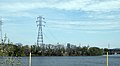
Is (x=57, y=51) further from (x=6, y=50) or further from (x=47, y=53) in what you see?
(x=6, y=50)

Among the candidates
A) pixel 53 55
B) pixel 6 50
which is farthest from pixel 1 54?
pixel 53 55

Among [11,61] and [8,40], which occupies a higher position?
[8,40]

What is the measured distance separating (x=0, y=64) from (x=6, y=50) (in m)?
0.83

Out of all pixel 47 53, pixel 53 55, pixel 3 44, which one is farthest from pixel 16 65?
pixel 53 55

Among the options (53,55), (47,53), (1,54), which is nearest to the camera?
(1,54)

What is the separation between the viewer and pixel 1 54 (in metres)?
13.8

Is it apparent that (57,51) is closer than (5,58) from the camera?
No

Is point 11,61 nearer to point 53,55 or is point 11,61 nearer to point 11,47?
point 11,47

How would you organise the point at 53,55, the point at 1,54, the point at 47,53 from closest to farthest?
1. the point at 1,54
2. the point at 47,53
3. the point at 53,55

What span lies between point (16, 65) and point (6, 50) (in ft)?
2.65

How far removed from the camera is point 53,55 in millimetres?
194750

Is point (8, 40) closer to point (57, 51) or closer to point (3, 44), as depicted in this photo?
point (3, 44)

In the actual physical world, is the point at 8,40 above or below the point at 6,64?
above

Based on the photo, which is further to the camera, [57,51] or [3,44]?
[57,51]
